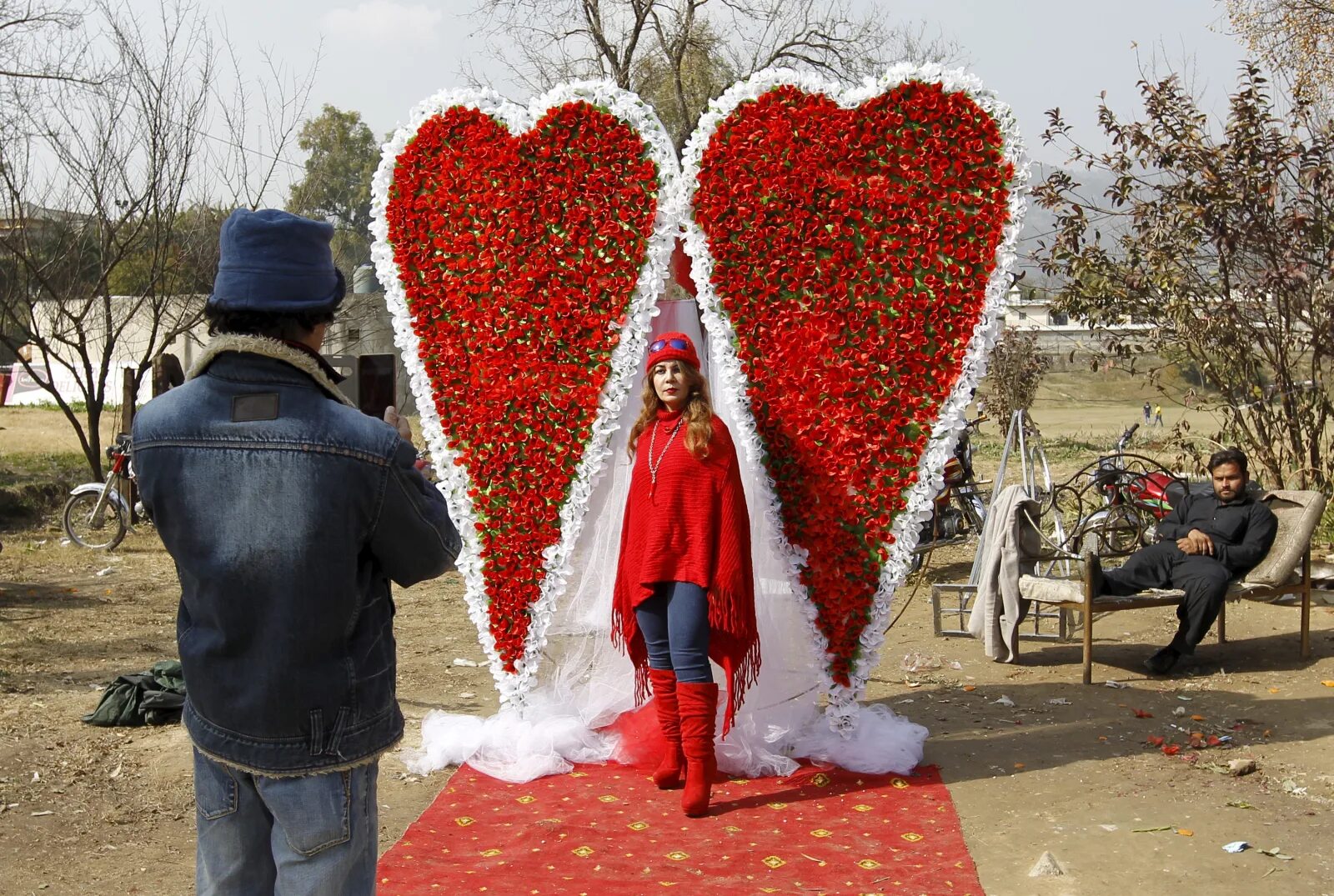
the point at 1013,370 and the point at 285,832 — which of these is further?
the point at 1013,370

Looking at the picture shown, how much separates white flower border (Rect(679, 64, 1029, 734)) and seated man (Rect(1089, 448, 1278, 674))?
1916 mm

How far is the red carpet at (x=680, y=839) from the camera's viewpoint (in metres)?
4.23

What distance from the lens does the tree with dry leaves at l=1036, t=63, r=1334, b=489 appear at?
9352mm

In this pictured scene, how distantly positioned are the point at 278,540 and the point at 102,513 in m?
11.3

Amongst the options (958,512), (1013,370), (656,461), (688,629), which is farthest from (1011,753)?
(1013,370)

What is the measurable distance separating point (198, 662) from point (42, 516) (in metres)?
14.0

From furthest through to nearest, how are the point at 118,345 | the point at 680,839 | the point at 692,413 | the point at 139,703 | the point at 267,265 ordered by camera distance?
the point at 118,345 → the point at 139,703 → the point at 692,413 → the point at 680,839 → the point at 267,265

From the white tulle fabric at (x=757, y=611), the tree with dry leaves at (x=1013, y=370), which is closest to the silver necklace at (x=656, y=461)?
the white tulle fabric at (x=757, y=611)

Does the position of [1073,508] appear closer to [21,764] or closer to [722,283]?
[722,283]

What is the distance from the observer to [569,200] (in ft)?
17.9

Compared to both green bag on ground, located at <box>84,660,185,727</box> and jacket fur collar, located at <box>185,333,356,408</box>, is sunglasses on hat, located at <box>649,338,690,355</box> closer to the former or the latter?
jacket fur collar, located at <box>185,333,356,408</box>

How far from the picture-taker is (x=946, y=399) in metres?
5.33

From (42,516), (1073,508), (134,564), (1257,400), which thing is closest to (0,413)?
(42,516)

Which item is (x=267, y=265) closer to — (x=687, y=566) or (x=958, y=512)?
(x=687, y=566)
